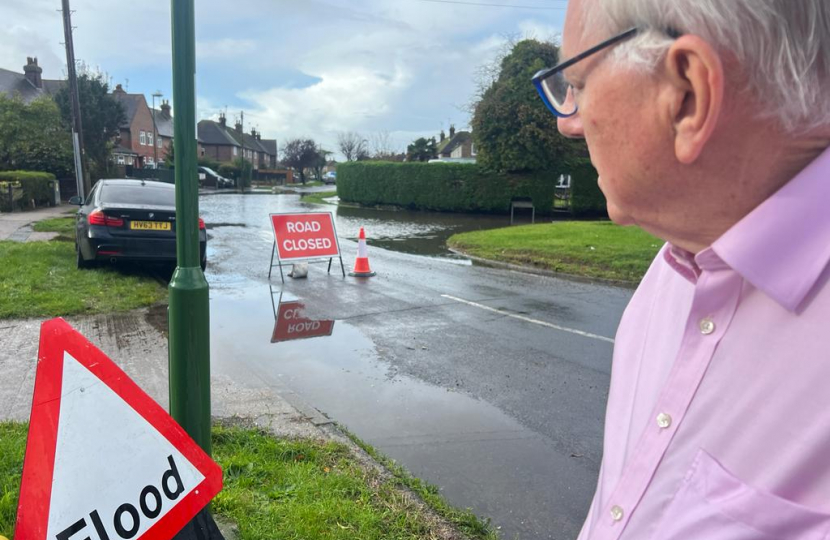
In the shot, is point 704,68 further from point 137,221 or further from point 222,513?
point 137,221

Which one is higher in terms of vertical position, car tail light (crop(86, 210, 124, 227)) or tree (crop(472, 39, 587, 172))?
tree (crop(472, 39, 587, 172))

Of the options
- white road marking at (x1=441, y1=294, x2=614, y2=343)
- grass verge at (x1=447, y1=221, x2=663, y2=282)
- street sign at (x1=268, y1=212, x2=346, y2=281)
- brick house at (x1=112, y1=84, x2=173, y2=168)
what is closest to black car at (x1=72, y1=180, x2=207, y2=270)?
street sign at (x1=268, y1=212, x2=346, y2=281)

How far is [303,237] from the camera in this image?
10875 mm

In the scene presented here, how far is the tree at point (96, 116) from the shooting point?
30.7 meters

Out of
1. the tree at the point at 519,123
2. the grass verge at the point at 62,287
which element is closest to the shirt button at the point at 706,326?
the grass verge at the point at 62,287

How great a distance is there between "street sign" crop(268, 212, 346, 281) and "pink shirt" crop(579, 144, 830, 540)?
984 centimetres

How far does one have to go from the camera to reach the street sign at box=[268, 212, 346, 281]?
10.5 m

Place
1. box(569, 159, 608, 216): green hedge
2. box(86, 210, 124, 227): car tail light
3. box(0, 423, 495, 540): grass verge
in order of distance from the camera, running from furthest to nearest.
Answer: box(569, 159, 608, 216): green hedge, box(86, 210, 124, 227): car tail light, box(0, 423, 495, 540): grass verge

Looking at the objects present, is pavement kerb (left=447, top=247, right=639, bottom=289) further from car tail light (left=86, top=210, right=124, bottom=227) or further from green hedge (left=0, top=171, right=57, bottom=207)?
green hedge (left=0, top=171, right=57, bottom=207)

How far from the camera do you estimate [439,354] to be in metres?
6.12

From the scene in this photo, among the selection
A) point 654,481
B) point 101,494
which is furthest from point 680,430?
point 101,494

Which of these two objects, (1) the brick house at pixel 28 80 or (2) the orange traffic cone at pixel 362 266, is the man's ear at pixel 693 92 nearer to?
(2) the orange traffic cone at pixel 362 266

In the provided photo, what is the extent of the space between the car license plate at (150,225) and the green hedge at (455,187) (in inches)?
753

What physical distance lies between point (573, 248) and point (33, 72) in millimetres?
52530
